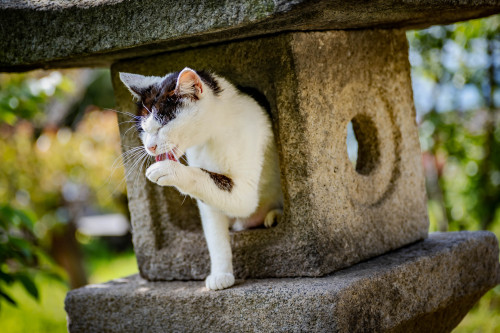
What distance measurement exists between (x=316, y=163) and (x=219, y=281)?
0.55 metres

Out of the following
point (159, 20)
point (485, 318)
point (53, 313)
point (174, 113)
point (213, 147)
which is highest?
point (159, 20)

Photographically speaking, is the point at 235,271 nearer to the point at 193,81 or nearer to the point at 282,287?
the point at 282,287

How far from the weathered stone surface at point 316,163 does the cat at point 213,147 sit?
0.11 m

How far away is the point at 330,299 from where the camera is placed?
1772mm

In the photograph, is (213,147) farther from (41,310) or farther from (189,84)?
(41,310)

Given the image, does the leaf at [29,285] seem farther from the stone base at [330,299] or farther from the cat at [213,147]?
the cat at [213,147]

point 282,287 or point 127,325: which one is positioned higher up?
point 282,287

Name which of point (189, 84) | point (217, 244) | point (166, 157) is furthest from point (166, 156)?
point (217, 244)

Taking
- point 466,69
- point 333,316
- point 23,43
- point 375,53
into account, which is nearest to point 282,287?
point 333,316

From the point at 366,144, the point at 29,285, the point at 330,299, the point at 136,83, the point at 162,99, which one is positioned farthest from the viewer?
the point at 29,285

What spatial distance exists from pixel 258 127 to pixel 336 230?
472mm

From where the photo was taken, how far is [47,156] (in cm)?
428

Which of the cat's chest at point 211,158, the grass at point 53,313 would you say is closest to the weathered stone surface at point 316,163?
the cat's chest at point 211,158

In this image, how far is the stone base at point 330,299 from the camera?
1836mm
